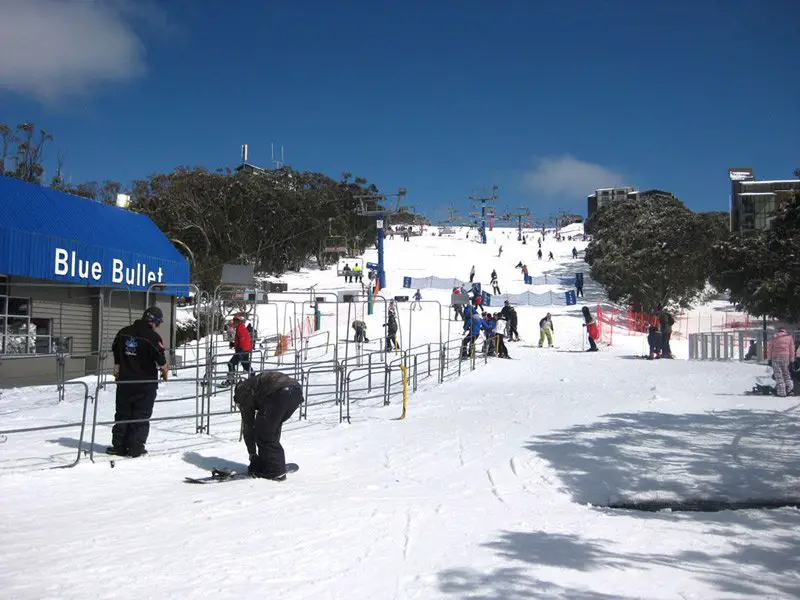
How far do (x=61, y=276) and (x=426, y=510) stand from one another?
48.6 ft

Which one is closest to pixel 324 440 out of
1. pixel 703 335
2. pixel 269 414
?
pixel 269 414

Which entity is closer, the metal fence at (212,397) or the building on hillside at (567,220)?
the metal fence at (212,397)

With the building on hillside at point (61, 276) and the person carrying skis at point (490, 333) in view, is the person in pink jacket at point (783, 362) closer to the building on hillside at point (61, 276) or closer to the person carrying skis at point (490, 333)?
the person carrying skis at point (490, 333)

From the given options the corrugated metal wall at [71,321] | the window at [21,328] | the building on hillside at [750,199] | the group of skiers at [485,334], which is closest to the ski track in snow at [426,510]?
the corrugated metal wall at [71,321]

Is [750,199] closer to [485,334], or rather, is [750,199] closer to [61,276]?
[485,334]

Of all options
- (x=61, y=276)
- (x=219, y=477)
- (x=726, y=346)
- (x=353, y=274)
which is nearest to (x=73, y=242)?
(x=61, y=276)

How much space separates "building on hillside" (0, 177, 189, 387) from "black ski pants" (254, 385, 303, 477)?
8205 mm

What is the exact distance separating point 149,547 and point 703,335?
68.2ft

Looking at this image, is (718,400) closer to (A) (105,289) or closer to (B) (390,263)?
(A) (105,289)

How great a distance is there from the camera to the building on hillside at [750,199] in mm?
63562

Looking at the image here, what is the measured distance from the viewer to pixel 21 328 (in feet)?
55.5

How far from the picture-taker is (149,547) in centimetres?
478

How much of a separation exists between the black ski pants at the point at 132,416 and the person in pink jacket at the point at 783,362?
1121 centimetres

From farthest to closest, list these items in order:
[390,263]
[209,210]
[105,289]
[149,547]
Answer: [390,263] < [209,210] < [105,289] < [149,547]
